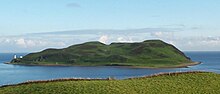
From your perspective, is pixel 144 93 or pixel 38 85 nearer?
pixel 144 93

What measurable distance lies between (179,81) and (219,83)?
4490 millimetres

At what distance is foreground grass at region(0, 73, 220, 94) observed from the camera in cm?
3512

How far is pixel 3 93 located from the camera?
119ft

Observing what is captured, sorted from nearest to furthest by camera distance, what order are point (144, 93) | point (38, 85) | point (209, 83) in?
point (144, 93), point (38, 85), point (209, 83)

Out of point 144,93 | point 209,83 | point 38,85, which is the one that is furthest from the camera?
point 209,83

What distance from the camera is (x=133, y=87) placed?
36812 millimetres

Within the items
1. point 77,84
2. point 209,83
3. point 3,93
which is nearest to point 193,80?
point 209,83

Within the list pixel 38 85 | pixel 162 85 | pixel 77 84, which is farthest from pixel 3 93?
pixel 162 85

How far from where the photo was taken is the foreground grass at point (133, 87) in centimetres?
3512

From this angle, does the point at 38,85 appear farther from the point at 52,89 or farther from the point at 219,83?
the point at 219,83

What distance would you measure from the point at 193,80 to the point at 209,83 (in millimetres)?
1758

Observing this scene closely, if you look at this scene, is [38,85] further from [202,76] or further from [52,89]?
[202,76]

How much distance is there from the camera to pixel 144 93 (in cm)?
3512

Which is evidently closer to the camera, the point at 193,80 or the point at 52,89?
the point at 52,89
